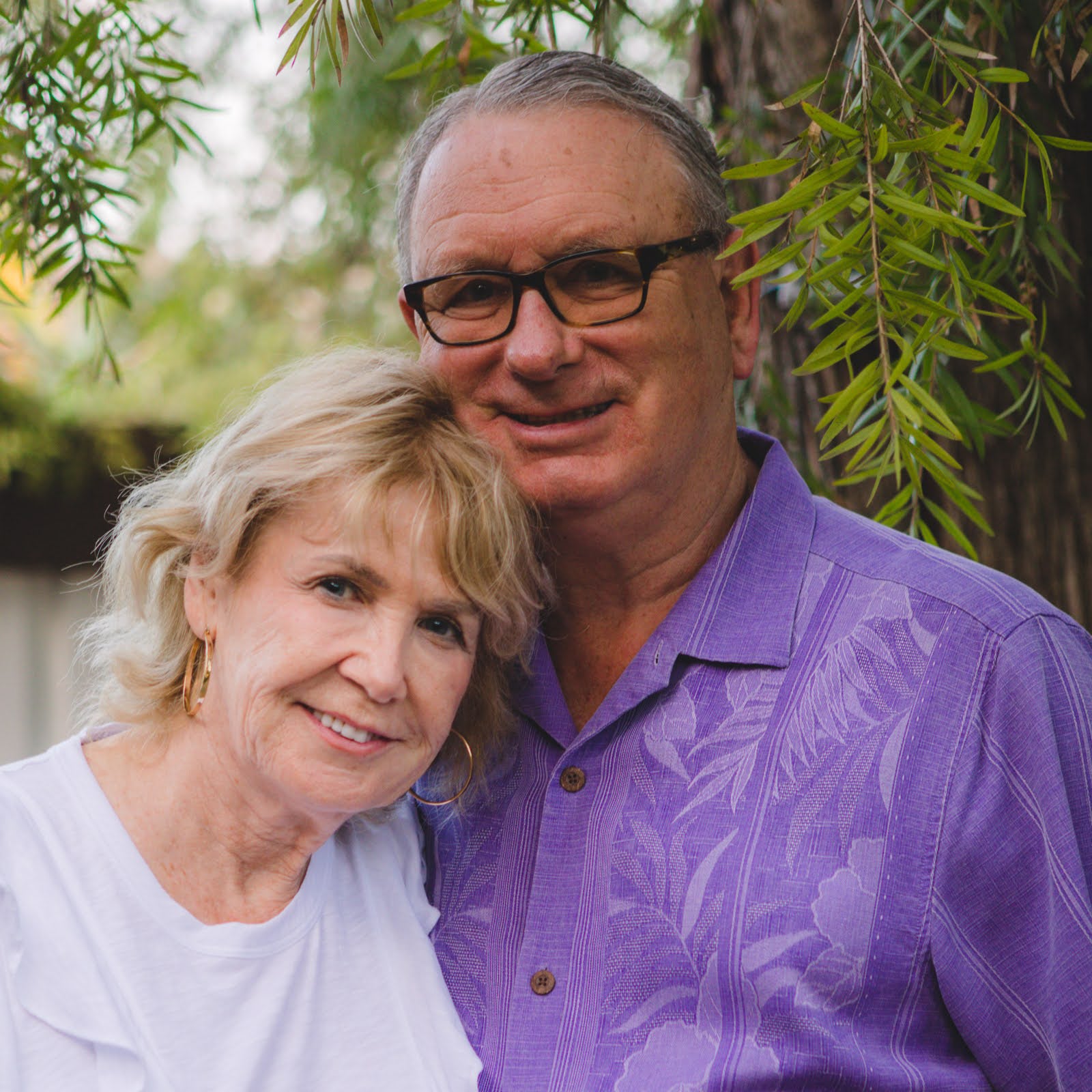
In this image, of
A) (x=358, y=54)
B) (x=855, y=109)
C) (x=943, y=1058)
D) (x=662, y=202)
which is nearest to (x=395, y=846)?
(x=943, y=1058)

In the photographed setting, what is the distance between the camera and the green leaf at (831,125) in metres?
1.33

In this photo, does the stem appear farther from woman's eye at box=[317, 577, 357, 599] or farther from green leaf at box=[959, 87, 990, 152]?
woman's eye at box=[317, 577, 357, 599]

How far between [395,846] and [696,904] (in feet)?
1.71

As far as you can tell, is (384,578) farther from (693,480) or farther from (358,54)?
(358,54)

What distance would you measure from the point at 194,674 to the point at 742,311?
3.24 ft

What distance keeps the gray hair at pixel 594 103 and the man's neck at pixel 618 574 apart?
41 cm

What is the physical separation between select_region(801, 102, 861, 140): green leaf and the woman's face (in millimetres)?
686

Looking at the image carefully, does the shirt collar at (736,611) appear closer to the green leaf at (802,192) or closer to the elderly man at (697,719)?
the elderly man at (697,719)

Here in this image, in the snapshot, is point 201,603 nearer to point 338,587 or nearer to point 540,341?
point 338,587

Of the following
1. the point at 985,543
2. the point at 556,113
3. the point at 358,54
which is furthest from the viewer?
the point at 358,54

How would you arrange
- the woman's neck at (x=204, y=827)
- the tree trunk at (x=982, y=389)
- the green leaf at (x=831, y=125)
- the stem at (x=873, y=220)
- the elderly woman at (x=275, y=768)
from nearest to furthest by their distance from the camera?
the green leaf at (x=831, y=125) → the stem at (x=873, y=220) → the elderly woman at (x=275, y=768) → the woman's neck at (x=204, y=827) → the tree trunk at (x=982, y=389)

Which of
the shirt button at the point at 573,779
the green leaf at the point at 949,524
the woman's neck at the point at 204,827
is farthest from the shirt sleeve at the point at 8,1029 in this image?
the green leaf at the point at 949,524

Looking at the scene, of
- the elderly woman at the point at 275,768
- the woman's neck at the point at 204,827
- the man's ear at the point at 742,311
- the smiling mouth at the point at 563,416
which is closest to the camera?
the elderly woman at the point at 275,768

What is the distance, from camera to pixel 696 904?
61.9 inches
